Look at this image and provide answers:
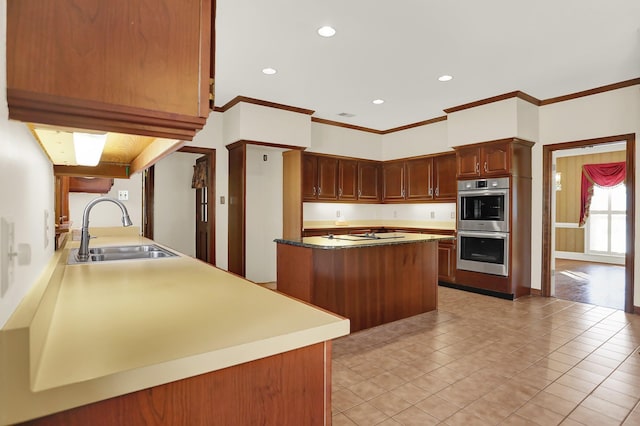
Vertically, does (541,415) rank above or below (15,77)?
below

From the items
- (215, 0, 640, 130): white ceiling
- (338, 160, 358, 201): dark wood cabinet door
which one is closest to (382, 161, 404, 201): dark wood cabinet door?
(338, 160, 358, 201): dark wood cabinet door

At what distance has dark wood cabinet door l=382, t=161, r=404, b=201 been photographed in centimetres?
641

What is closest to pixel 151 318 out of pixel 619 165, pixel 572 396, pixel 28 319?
pixel 28 319

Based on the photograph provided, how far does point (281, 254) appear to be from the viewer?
12.2ft

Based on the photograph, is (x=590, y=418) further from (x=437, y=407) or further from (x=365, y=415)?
(x=365, y=415)

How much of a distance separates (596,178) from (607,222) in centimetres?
101

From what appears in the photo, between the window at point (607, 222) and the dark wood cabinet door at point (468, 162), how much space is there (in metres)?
5.04

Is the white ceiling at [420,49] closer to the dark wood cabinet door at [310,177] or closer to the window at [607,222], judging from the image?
the dark wood cabinet door at [310,177]

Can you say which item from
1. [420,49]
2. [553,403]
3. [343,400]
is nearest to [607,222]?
[420,49]

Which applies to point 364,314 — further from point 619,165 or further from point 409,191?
point 619,165

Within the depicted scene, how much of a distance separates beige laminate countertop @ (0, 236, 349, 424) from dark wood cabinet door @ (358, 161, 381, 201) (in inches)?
204

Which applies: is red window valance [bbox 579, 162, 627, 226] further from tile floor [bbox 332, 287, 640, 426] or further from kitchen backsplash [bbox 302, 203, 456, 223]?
tile floor [bbox 332, 287, 640, 426]

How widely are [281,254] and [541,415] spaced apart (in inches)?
97.9

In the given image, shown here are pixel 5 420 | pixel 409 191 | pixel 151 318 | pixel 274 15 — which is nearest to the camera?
pixel 5 420
